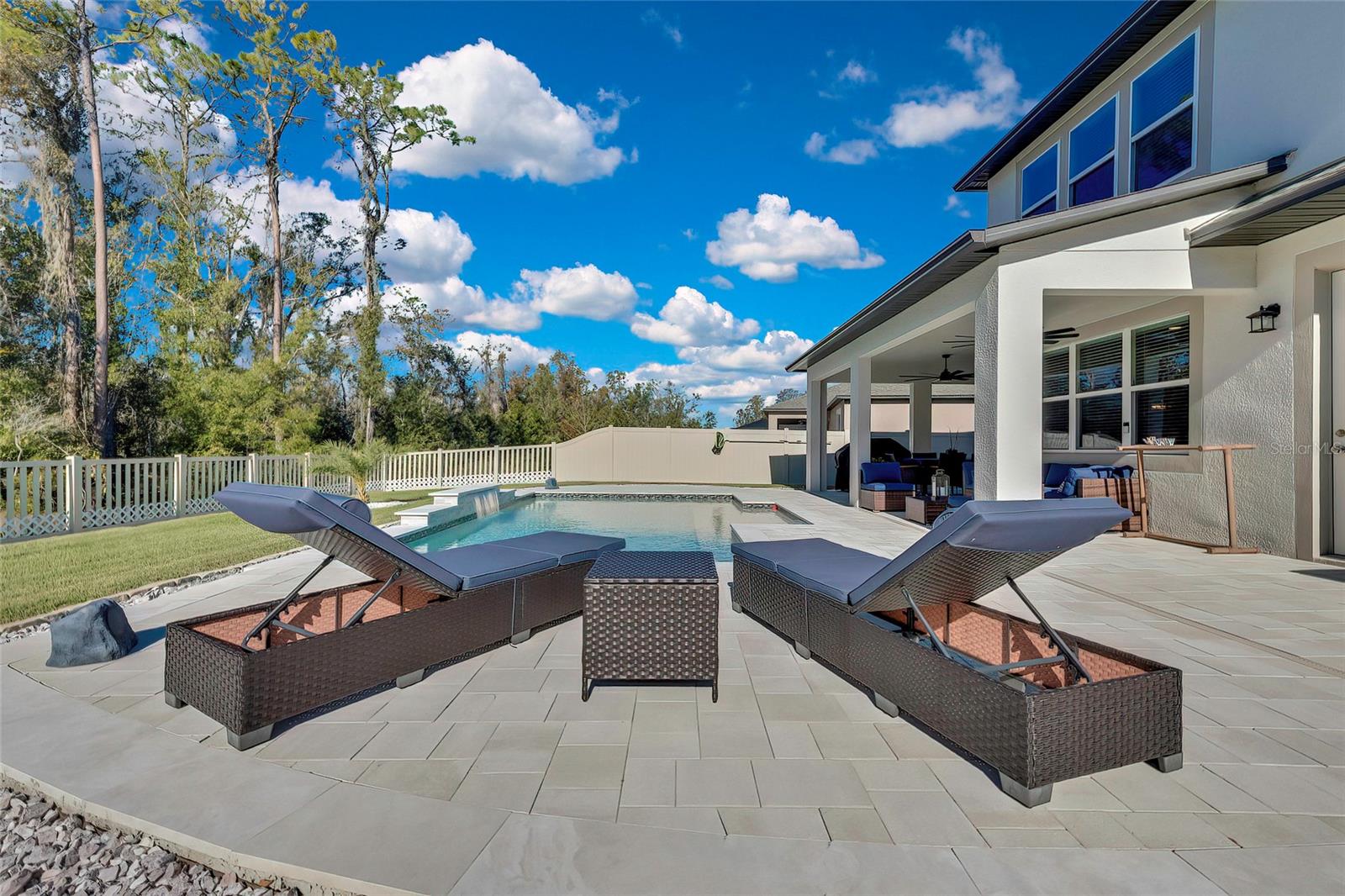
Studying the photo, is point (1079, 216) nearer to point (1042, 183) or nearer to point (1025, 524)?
point (1042, 183)

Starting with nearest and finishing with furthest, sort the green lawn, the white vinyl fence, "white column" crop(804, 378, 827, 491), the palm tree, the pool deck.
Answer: the pool deck → the green lawn → the white vinyl fence → the palm tree → "white column" crop(804, 378, 827, 491)

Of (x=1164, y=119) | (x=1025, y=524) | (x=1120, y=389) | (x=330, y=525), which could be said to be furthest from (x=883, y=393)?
(x=330, y=525)

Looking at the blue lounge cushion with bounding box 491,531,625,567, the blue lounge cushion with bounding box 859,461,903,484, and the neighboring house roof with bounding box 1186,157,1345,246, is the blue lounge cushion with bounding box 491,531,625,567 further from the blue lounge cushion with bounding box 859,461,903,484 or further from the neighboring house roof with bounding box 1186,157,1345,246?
the blue lounge cushion with bounding box 859,461,903,484

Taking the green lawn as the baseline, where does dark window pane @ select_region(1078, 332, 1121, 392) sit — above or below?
above

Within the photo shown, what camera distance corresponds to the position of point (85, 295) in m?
14.3

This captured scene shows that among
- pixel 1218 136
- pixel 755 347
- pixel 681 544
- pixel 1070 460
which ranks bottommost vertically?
pixel 681 544

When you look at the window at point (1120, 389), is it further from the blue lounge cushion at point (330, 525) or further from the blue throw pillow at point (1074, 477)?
the blue lounge cushion at point (330, 525)

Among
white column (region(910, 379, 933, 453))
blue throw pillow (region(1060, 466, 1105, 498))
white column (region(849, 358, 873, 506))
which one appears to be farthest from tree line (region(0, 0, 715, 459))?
blue throw pillow (region(1060, 466, 1105, 498))

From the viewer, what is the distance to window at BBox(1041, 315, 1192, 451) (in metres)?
7.86

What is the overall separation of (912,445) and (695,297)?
2328cm

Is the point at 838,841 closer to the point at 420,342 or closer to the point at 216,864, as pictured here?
the point at 216,864

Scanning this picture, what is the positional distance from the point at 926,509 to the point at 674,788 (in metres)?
7.58

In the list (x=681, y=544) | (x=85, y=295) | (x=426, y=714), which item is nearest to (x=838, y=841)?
(x=426, y=714)

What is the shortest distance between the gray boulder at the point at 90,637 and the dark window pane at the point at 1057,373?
12.5m
